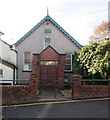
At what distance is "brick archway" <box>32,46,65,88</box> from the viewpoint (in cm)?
1217

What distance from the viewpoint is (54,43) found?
14.9 m

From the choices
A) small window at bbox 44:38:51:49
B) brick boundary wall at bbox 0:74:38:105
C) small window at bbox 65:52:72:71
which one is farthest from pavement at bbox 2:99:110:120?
small window at bbox 44:38:51:49

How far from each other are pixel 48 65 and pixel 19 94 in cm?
589

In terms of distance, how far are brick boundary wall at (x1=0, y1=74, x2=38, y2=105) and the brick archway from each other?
185 inches

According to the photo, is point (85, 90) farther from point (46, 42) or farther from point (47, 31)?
point (47, 31)

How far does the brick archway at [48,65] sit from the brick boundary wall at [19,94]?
4702 millimetres

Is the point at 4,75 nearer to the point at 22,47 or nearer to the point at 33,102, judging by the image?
the point at 22,47

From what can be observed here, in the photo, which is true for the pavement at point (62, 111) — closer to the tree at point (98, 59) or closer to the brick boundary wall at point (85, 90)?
the brick boundary wall at point (85, 90)

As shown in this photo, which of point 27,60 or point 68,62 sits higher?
point 27,60

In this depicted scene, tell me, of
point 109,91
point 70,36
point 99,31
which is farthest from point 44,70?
point 99,31

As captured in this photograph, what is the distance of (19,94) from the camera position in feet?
23.8

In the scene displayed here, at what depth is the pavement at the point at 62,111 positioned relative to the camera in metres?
5.34

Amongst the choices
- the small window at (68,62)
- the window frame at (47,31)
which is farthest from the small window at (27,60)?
the small window at (68,62)

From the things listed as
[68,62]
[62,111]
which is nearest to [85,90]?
[62,111]
